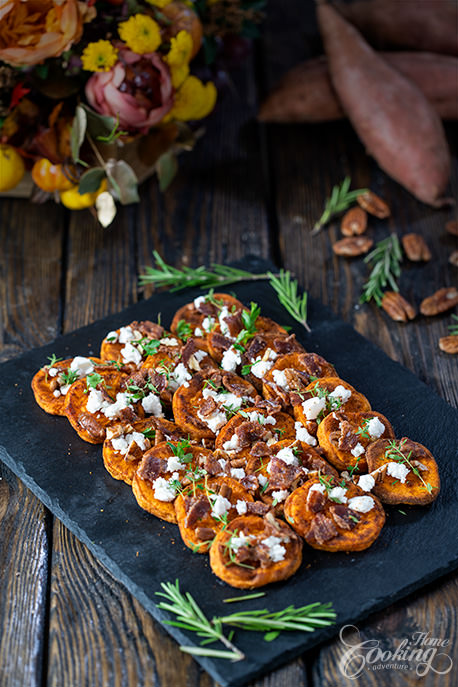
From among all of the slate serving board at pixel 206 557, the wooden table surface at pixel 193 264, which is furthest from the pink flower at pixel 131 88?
the slate serving board at pixel 206 557

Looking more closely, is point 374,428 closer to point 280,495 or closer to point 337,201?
point 280,495

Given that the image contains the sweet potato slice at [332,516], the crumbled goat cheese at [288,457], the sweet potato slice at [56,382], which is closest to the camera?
the sweet potato slice at [332,516]

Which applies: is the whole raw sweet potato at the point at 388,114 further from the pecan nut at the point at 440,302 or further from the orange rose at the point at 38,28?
the orange rose at the point at 38,28

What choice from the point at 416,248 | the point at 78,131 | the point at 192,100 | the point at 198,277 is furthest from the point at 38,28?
the point at 416,248

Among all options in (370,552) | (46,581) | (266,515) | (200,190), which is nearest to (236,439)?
(266,515)

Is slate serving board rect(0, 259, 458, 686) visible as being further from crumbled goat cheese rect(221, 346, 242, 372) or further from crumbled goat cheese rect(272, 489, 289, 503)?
crumbled goat cheese rect(221, 346, 242, 372)

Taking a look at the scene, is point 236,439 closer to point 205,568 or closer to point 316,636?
point 205,568
